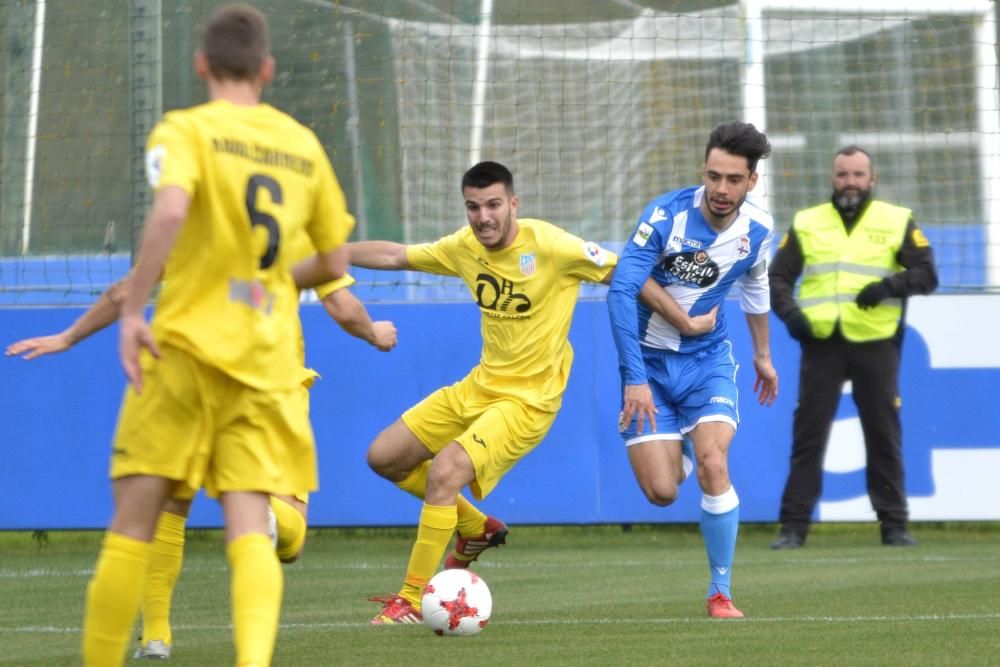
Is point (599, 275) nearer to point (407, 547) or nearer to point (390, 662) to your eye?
point (390, 662)

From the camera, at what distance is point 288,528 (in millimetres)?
6305

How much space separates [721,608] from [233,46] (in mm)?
3392

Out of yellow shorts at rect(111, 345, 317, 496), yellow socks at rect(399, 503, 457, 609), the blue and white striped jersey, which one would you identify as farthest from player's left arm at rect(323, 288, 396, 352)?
the blue and white striped jersey

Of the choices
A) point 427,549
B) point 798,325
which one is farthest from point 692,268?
point 798,325

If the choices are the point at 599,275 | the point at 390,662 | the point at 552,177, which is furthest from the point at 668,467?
the point at 552,177

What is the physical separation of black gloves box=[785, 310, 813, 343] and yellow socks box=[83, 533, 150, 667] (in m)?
6.12

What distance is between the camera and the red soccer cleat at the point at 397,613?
6.76 m

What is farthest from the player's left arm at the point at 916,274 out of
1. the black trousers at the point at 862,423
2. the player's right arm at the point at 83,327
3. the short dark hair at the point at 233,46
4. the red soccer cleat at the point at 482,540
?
the short dark hair at the point at 233,46

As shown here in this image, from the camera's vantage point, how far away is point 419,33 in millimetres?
11117

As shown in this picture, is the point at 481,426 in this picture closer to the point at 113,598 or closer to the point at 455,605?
the point at 455,605

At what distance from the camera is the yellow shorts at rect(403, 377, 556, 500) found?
7.08 metres

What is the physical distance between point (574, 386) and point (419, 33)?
252cm

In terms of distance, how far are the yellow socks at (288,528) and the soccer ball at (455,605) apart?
518 millimetres

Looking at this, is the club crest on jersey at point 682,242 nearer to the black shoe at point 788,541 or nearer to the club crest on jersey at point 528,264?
the club crest on jersey at point 528,264
